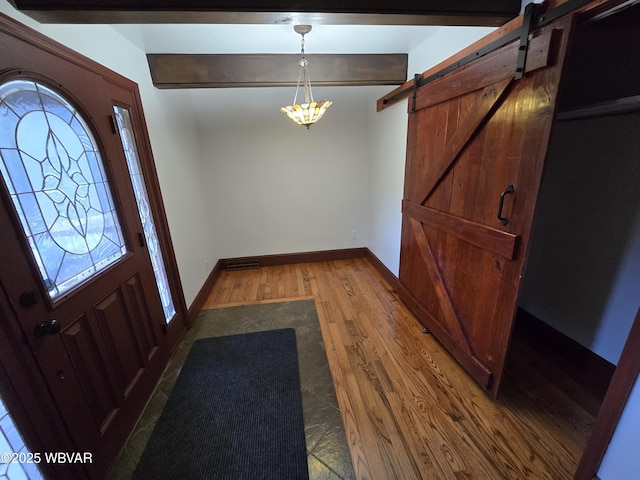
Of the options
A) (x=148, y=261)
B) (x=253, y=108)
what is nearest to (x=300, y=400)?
(x=148, y=261)

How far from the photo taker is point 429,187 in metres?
2.07

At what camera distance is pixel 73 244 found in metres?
1.24

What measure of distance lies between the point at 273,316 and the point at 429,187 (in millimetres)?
1898

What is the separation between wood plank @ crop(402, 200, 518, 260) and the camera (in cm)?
140

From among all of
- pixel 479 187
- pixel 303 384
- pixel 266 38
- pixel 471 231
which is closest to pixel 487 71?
pixel 479 187

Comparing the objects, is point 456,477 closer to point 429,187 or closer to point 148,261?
point 429,187

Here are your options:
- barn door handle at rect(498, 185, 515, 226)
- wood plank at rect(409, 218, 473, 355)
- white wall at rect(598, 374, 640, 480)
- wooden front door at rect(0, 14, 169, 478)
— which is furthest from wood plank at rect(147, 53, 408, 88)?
white wall at rect(598, 374, 640, 480)

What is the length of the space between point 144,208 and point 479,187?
92.9 inches

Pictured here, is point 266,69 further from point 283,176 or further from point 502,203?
point 502,203

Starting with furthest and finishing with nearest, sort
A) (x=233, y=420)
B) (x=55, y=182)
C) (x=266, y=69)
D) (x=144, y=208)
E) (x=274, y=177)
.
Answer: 1. (x=274, y=177)
2. (x=266, y=69)
3. (x=144, y=208)
4. (x=233, y=420)
5. (x=55, y=182)

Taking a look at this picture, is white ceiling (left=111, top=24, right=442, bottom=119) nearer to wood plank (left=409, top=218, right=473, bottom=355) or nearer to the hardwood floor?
wood plank (left=409, top=218, right=473, bottom=355)

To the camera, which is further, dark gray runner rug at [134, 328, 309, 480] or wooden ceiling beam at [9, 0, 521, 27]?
dark gray runner rug at [134, 328, 309, 480]

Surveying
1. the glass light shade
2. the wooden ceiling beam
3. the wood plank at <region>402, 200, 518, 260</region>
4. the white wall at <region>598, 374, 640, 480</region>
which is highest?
the wooden ceiling beam

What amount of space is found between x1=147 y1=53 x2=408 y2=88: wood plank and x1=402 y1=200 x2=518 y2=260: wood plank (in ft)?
4.21
